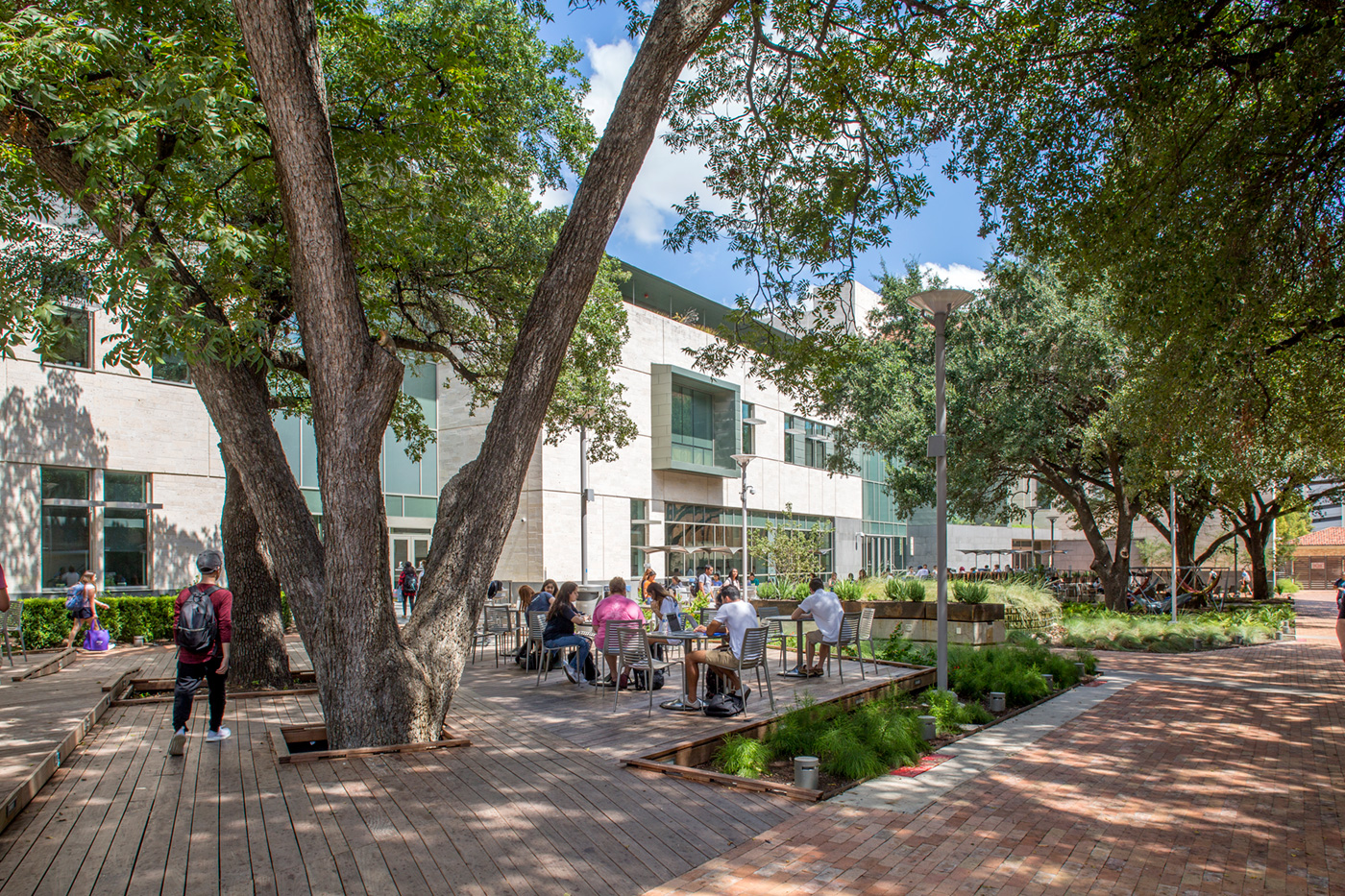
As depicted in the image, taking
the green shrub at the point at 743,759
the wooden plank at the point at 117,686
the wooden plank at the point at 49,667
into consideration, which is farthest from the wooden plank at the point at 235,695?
the green shrub at the point at 743,759

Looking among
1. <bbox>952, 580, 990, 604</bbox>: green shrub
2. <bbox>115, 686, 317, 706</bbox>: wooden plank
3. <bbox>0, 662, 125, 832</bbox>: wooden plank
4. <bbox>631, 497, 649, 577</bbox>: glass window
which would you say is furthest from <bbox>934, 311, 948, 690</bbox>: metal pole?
<bbox>631, 497, 649, 577</bbox>: glass window

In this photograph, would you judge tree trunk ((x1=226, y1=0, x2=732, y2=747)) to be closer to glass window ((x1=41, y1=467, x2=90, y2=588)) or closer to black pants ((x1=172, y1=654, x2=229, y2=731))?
black pants ((x1=172, y1=654, x2=229, y2=731))

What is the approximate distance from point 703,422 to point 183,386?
21.1m

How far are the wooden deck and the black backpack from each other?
0.91 meters

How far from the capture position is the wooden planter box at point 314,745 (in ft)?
22.3

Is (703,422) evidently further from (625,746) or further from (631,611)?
(625,746)

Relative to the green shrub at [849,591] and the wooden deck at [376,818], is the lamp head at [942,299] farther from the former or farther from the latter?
the green shrub at [849,591]

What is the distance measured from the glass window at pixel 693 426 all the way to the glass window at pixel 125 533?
19064 millimetres

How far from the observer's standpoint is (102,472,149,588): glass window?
18.3m

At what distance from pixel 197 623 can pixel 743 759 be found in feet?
14.9

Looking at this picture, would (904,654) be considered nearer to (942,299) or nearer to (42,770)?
(942,299)

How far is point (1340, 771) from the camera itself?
7477mm

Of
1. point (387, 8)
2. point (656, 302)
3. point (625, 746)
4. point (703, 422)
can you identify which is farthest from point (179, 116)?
point (656, 302)

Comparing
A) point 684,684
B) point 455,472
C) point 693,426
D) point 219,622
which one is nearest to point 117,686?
point 219,622
